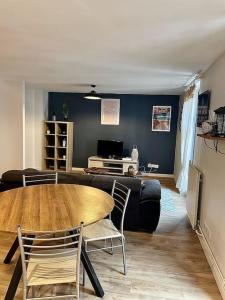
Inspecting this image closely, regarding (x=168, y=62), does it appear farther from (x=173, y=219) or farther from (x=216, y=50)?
(x=173, y=219)

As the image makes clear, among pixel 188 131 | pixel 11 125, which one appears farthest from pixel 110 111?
pixel 188 131

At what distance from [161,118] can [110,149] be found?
1.65 metres

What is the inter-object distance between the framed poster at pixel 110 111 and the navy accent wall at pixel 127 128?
0.32ft

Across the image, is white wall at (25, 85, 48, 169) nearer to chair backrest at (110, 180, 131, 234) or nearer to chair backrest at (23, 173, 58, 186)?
chair backrest at (23, 173, 58, 186)

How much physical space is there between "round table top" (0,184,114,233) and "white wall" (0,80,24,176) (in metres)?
3.30

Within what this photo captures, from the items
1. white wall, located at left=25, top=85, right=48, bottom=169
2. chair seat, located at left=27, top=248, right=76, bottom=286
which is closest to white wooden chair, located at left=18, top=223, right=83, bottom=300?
chair seat, located at left=27, top=248, right=76, bottom=286

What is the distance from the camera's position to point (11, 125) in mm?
5734

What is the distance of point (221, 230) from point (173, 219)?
5.20 ft

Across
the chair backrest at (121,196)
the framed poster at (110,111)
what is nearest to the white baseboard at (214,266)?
the chair backrest at (121,196)

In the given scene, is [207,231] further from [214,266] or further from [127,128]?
[127,128]

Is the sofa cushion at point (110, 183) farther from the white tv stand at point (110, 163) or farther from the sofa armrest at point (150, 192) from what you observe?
the white tv stand at point (110, 163)

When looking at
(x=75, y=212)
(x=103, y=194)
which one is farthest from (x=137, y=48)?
(x=75, y=212)

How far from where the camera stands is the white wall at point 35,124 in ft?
21.9

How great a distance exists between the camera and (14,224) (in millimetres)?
1829
